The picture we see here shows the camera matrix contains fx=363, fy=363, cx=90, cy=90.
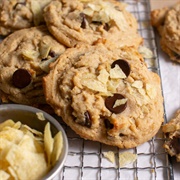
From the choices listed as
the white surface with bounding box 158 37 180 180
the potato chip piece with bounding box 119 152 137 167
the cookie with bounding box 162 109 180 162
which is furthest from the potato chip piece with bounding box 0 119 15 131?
the white surface with bounding box 158 37 180 180

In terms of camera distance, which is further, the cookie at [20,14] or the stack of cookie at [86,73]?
the cookie at [20,14]

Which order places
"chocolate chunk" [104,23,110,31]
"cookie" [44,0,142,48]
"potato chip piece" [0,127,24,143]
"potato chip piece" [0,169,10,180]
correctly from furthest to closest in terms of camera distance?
"chocolate chunk" [104,23,110,31]
"cookie" [44,0,142,48]
"potato chip piece" [0,127,24,143]
"potato chip piece" [0,169,10,180]

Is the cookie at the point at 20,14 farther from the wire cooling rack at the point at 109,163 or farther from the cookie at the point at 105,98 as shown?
the wire cooling rack at the point at 109,163

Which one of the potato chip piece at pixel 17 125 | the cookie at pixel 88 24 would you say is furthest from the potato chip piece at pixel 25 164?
the cookie at pixel 88 24

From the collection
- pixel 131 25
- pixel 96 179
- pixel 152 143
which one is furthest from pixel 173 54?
pixel 96 179

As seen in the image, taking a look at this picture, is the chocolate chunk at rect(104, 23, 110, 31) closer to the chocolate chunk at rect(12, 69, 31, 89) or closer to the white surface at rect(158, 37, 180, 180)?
the white surface at rect(158, 37, 180, 180)

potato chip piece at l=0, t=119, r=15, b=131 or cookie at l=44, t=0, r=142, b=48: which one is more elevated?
cookie at l=44, t=0, r=142, b=48

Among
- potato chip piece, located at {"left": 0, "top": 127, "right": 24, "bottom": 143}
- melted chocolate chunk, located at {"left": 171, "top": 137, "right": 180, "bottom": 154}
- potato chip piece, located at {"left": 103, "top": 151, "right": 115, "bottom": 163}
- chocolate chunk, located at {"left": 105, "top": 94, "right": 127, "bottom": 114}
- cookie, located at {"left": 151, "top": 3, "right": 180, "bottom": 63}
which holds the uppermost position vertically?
chocolate chunk, located at {"left": 105, "top": 94, "right": 127, "bottom": 114}
